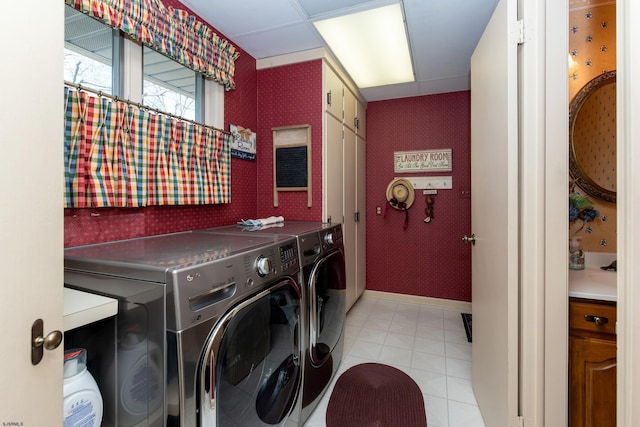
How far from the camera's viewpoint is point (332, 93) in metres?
2.47

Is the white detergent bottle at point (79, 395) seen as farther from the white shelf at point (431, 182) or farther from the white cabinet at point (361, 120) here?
the white shelf at point (431, 182)

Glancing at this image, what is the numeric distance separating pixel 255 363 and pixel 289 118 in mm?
1919

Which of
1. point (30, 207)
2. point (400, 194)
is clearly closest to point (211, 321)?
point (30, 207)

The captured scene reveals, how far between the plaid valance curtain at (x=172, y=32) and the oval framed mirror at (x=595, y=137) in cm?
220

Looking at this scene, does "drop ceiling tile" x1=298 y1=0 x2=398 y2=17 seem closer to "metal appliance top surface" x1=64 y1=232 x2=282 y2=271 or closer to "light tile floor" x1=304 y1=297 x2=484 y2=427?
"metal appliance top surface" x1=64 y1=232 x2=282 y2=271

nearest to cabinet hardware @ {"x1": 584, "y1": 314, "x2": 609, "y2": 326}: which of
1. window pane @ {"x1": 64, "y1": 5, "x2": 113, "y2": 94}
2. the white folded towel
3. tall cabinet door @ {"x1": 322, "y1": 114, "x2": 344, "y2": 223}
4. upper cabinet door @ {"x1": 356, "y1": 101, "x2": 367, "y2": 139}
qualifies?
tall cabinet door @ {"x1": 322, "y1": 114, "x2": 344, "y2": 223}

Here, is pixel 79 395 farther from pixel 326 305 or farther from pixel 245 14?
pixel 245 14

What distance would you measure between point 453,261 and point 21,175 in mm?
3445

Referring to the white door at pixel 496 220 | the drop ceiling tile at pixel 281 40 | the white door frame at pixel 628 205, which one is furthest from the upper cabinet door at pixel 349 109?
the white door frame at pixel 628 205

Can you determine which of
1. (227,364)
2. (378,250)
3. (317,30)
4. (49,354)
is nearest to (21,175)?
(49,354)

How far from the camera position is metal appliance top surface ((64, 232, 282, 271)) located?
0.90 meters

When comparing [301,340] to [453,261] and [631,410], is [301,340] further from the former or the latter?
[453,261]

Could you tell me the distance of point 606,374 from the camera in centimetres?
110

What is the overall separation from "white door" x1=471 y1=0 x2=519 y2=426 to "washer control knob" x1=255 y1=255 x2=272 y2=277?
3.34 ft
